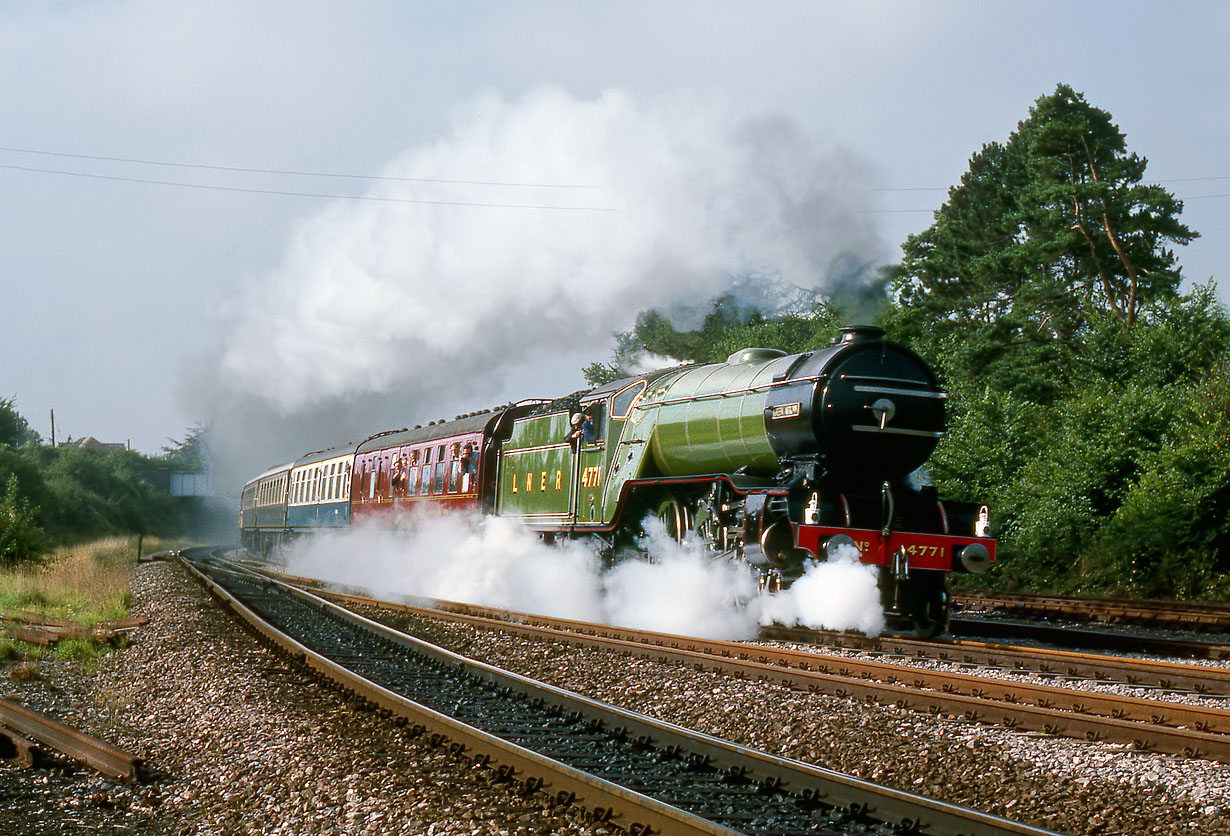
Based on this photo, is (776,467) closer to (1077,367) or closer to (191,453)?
(1077,367)

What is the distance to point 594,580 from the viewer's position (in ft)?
49.7

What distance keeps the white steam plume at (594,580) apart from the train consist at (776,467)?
243 mm

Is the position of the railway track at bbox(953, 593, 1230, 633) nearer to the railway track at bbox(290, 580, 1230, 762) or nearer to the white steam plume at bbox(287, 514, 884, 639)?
the white steam plume at bbox(287, 514, 884, 639)

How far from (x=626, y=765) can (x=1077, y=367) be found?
2150cm

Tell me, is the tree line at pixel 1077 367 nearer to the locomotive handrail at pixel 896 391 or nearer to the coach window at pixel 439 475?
the coach window at pixel 439 475

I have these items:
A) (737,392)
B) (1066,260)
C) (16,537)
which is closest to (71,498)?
(16,537)

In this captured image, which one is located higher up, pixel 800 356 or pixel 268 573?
pixel 800 356

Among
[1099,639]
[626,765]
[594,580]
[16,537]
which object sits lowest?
[626,765]

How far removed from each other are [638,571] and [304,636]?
13.0 ft

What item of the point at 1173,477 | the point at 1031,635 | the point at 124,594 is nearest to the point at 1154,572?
the point at 1173,477

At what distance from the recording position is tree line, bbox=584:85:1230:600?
1742 centimetres

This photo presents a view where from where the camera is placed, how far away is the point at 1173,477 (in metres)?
17.0

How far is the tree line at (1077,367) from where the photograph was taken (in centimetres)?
1742

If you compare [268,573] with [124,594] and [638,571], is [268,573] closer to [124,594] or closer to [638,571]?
[124,594]
